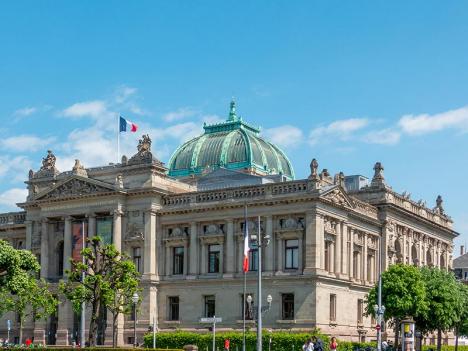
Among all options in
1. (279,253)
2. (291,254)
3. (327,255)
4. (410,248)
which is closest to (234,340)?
(279,253)

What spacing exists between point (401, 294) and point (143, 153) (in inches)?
1237

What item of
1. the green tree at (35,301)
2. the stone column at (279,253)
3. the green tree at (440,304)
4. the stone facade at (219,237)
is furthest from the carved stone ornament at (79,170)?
the green tree at (440,304)

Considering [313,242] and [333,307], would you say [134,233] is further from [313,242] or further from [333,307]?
[333,307]

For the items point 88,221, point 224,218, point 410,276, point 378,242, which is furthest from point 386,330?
point 88,221

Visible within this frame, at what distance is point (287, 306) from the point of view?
86.5m

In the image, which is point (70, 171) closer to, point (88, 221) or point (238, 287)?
point (88, 221)

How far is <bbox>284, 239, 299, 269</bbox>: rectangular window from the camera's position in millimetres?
86625

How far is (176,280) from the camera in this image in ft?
306

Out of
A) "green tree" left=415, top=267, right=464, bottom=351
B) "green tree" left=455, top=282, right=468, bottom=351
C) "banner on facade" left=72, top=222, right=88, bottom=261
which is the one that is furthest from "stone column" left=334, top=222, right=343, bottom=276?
"banner on facade" left=72, top=222, right=88, bottom=261

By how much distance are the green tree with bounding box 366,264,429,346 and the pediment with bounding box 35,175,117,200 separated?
99.1 ft

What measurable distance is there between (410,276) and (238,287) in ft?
56.2

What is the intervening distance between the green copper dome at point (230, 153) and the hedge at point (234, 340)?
24.4 metres

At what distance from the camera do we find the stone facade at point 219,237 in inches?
3383

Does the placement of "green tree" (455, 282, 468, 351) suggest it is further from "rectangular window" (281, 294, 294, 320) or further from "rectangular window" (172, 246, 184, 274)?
"rectangular window" (172, 246, 184, 274)
